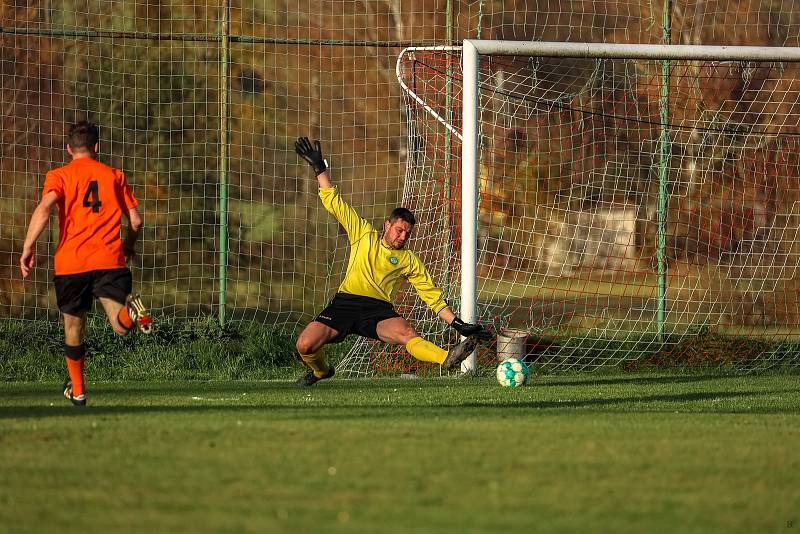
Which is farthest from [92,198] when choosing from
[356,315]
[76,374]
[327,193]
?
[356,315]

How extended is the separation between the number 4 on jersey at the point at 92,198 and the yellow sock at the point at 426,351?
286 centimetres

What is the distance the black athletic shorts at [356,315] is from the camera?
1051 cm

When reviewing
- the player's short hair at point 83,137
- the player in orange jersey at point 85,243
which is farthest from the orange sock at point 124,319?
the player's short hair at point 83,137

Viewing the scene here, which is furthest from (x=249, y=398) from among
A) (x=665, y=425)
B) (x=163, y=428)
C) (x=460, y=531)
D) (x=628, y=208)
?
(x=628, y=208)

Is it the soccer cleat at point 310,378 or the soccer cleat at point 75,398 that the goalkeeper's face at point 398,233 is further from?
the soccer cleat at point 75,398

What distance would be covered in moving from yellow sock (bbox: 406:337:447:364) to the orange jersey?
2.64 metres

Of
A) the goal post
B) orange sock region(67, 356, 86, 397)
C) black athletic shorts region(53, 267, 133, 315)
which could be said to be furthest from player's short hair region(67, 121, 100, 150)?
the goal post

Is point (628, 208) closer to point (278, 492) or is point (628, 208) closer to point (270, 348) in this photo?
point (270, 348)

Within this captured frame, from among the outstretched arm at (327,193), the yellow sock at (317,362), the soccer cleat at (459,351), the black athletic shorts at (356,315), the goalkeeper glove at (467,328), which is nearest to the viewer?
the soccer cleat at (459,351)

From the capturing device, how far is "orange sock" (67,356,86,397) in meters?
8.59

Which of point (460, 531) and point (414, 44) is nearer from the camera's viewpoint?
point (460, 531)

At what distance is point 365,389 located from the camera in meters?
10.8

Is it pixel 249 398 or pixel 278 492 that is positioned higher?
pixel 278 492

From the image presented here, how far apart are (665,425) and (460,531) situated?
355cm
